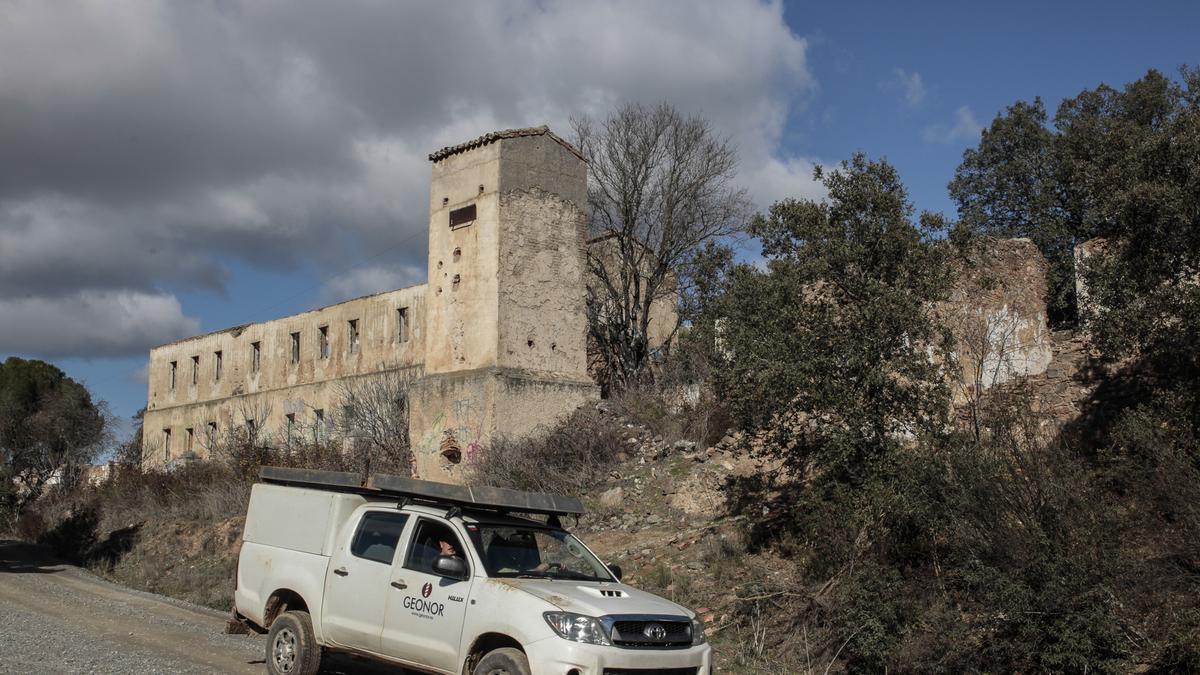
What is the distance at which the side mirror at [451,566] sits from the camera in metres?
8.31

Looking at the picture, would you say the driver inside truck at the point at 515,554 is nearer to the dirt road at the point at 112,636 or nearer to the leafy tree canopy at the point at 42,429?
the dirt road at the point at 112,636

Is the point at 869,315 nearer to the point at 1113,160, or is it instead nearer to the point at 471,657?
the point at 1113,160

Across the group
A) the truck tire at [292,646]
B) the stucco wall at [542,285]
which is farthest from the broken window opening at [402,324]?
the truck tire at [292,646]

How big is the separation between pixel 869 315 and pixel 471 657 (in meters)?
8.11

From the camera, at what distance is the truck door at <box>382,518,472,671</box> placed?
328 inches

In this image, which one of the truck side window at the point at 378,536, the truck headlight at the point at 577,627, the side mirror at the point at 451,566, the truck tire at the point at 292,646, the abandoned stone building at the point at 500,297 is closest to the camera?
the truck headlight at the point at 577,627

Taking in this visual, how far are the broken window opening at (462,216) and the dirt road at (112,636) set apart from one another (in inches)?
478

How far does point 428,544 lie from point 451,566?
2.80 feet

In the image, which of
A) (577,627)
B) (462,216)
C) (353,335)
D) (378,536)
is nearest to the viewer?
(577,627)

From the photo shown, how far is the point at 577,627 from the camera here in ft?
25.1

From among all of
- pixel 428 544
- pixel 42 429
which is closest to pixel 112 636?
pixel 428 544

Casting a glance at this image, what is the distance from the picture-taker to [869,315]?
45.2 feet

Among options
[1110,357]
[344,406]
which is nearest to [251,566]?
[1110,357]

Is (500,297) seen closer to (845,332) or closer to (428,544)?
(845,332)
